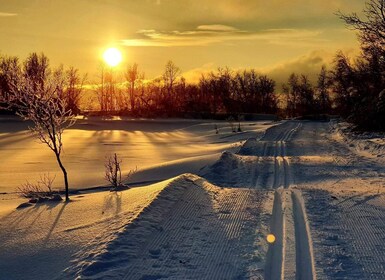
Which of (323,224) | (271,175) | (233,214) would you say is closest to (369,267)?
(323,224)

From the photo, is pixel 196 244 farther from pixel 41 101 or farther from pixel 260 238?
pixel 41 101

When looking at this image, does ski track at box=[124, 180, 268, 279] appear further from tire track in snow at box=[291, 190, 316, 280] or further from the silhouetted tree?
the silhouetted tree

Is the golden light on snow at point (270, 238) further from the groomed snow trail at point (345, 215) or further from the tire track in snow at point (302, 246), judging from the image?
the groomed snow trail at point (345, 215)

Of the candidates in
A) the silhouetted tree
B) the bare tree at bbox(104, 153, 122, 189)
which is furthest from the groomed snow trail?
the silhouetted tree

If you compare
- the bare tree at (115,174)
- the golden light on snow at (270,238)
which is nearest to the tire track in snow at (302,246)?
the golden light on snow at (270,238)

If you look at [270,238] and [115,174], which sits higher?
[115,174]

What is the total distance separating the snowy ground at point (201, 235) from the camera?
5102mm

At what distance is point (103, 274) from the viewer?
15.9 feet

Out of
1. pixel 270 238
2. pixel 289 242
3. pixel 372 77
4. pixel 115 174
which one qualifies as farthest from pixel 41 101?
pixel 372 77

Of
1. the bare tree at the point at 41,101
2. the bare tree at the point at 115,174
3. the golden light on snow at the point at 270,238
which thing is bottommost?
the golden light on snow at the point at 270,238

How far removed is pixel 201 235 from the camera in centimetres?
634

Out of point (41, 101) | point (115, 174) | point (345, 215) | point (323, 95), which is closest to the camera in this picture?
point (345, 215)

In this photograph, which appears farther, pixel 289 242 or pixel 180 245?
pixel 289 242

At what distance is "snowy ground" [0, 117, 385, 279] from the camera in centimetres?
510
